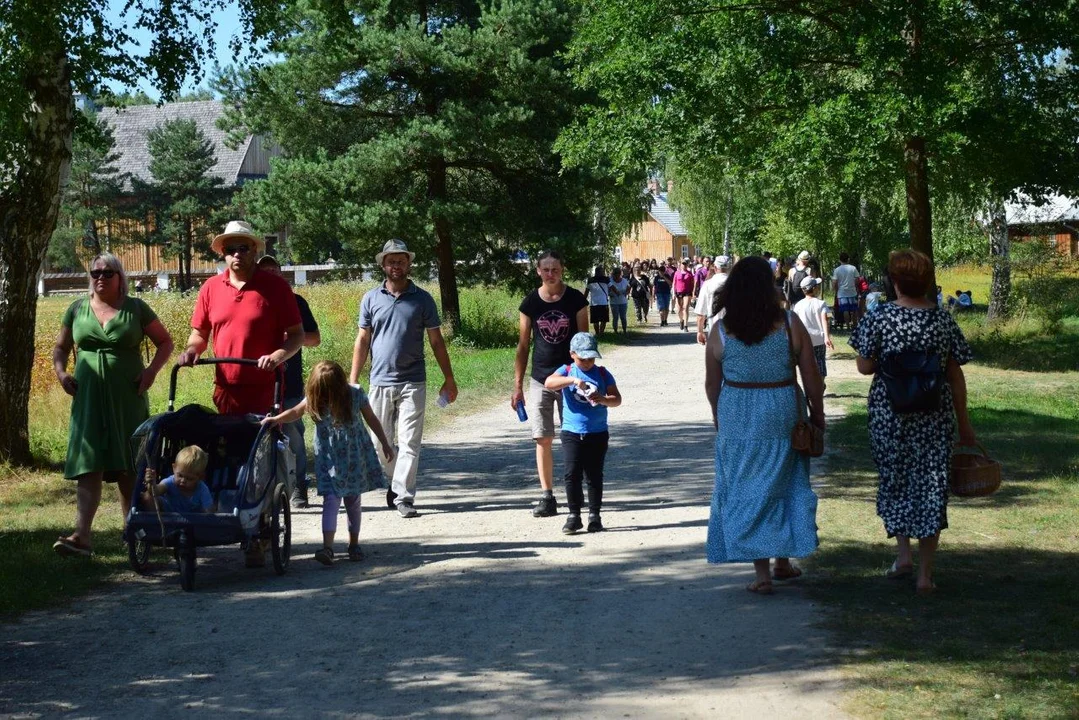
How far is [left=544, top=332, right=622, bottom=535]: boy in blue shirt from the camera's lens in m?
9.12

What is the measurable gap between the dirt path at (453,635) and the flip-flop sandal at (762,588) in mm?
90

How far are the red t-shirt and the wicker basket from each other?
4209mm

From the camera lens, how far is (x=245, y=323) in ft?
28.0

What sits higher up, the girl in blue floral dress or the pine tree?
the pine tree

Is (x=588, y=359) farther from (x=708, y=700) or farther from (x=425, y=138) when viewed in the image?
(x=425, y=138)

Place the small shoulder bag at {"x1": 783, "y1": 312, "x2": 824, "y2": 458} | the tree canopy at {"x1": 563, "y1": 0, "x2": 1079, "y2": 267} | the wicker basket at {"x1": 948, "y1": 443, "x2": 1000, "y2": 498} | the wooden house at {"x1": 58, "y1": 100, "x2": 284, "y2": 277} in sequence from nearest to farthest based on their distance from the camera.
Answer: the small shoulder bag at {"x1": 783, "y1": 312, "x2": 824, "y2": 458} → the wicker basket at {"x1": 948, "y1": 443, "x2": 1000, "y2": 498} → the tree canopy at {"x1": 563, "y1": 0, "x2": 1079, "y2": 267} → the wooden house at {"x1": 58, "y1": 100, "x2": 284, "y2": 277}

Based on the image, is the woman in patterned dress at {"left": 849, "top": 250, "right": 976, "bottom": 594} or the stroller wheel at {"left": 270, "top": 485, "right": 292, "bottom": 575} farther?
the stroller wheel at {"left": 270, "top": 485, "right": 292, "bottom": 575}

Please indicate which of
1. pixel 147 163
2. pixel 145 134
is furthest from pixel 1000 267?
pixel 147 163

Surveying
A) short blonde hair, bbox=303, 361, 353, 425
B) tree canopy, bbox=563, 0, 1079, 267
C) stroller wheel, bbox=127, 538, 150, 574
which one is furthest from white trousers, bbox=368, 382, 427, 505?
tree canopy, bbox=563, 0, 1079, 267

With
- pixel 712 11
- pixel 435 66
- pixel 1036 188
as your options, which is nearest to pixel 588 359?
pixel 712 11

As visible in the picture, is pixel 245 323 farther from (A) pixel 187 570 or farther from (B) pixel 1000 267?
(B) pixel 1000 267

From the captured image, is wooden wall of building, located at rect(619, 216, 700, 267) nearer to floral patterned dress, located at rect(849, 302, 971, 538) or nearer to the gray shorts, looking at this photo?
the gray shorts

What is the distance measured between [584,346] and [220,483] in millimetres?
2566

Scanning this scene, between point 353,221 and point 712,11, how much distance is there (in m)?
8.98
